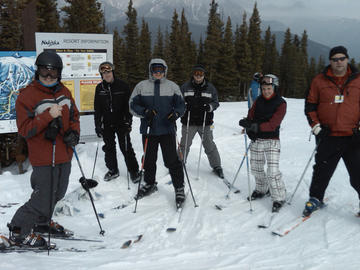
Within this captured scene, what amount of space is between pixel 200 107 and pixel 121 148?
195cm

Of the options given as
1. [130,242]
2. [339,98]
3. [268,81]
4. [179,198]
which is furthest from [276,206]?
[130,242]

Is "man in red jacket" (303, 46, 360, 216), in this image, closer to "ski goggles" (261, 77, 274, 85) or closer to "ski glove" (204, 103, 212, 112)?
"ski goggles" (261, 77, 274, 85)

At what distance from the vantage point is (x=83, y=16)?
85.1ft

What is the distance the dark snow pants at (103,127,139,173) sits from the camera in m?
6.03

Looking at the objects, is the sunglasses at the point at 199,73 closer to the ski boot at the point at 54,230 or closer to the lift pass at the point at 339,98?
the lift pass at the point at 339,98

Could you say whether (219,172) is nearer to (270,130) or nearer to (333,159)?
(270,130)

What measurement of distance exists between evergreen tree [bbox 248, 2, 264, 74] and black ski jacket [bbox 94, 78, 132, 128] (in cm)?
5070

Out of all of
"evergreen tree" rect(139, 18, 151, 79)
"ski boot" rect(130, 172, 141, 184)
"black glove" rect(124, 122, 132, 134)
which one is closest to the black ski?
"ski boot" rect(130, 172, 141, 184)

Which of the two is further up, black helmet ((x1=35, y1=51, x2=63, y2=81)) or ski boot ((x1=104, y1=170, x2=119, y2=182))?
black helmet ((x1=35, y1=51, x2=63, y2=81))

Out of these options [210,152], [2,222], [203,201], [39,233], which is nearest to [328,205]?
[203,201]

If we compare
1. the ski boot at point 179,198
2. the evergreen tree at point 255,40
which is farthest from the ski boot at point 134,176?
the evergreen tree at point 255,40

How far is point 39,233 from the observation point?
3.91 m

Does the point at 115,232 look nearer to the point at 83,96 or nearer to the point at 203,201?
the point at 203,201

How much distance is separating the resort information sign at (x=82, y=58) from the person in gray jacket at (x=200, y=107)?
2.52 m
